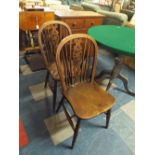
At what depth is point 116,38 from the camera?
1.69 meters

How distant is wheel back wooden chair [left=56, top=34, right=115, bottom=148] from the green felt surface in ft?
0.86

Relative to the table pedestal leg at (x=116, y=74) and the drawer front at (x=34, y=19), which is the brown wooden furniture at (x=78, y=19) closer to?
the drawer front at (x=34, y=19)

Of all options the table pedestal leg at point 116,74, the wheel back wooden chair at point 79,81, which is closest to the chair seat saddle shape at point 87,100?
the wheel back wooden chair at point 79,81

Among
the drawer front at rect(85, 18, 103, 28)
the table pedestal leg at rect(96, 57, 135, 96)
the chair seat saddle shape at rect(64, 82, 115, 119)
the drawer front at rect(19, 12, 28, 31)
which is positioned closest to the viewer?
the chair seat saddle shape at rect(64, 82, 115, 119)

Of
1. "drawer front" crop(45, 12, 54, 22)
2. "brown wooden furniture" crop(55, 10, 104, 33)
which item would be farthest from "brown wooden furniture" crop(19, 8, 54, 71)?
"brown wooden furniture" crop(55, 10, 104, 33)

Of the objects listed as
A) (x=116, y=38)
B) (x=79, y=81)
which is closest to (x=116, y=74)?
(x=116, y=38)

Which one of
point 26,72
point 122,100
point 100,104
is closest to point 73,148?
point 100,104

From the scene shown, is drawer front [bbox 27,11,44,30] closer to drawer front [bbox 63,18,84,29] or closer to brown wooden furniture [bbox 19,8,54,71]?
brown wooden furniture [bbox 19,8,54,71]

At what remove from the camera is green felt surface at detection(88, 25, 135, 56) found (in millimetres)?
1476

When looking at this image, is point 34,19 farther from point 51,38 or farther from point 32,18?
point 51,38

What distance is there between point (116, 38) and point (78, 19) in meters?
0.96

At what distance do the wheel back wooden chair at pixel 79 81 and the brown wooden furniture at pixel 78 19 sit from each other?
107 centimetres

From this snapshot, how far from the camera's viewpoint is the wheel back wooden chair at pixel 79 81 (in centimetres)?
121
